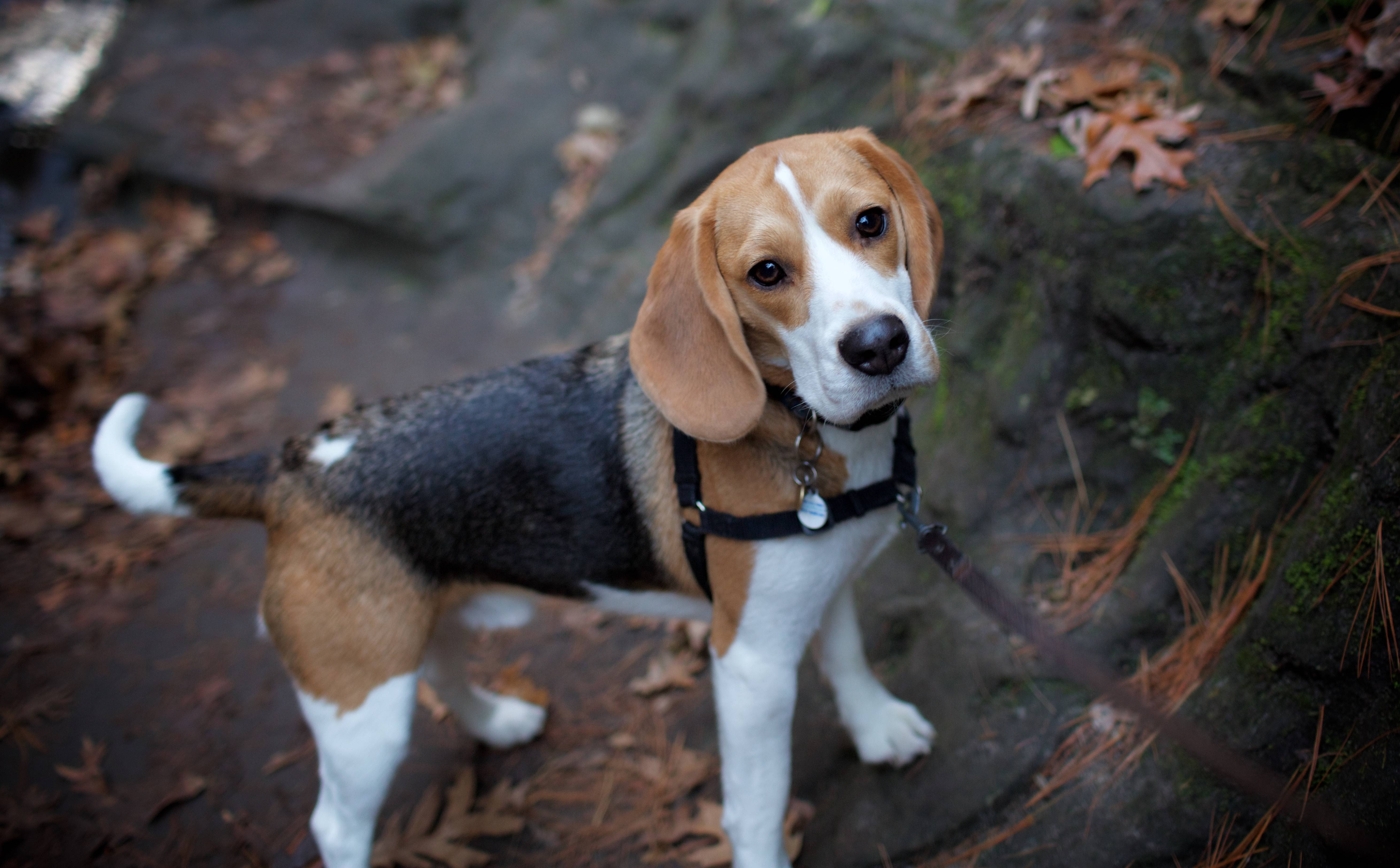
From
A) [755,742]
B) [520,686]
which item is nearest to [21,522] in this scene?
[520,686]

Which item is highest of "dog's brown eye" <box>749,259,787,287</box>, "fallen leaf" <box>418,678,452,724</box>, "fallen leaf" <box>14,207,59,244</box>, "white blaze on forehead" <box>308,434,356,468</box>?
"dog's brown eye" <box>749,259,787,287</box>

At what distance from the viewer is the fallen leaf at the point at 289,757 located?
3.86 meters

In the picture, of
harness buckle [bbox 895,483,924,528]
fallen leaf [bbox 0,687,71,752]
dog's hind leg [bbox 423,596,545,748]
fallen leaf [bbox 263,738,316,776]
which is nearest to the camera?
harness buckle [bbox 895,483,924,528]

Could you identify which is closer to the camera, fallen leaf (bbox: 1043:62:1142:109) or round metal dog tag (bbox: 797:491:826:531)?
round metal dog tag (bbox: 797:491:826:531)

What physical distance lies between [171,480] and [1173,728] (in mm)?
3115

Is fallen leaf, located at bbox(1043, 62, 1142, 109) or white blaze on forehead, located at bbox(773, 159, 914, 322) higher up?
white blaze on forehead, located at bbox(773, 159, 914, 322)

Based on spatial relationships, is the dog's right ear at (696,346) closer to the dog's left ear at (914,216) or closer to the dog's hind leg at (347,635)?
the dog's left ear at (914,216)

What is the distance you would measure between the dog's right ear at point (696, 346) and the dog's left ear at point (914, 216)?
51cm

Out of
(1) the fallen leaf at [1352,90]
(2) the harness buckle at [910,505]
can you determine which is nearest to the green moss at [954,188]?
(1) the fallen leaf at [1352,90]

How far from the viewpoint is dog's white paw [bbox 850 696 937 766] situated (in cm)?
294

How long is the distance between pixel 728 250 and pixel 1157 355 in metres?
1.73

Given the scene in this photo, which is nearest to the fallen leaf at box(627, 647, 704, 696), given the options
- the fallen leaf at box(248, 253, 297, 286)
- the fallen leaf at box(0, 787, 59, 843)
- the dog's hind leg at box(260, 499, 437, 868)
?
the dog's hind leg at box(260, 499, 437, 868)

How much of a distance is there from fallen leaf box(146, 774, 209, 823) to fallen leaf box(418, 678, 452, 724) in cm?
105

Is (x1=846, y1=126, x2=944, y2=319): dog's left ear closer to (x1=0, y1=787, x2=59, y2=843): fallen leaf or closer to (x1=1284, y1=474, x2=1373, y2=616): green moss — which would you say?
(x1=1284, y1=474, x2=1373, y2=616): green moss
